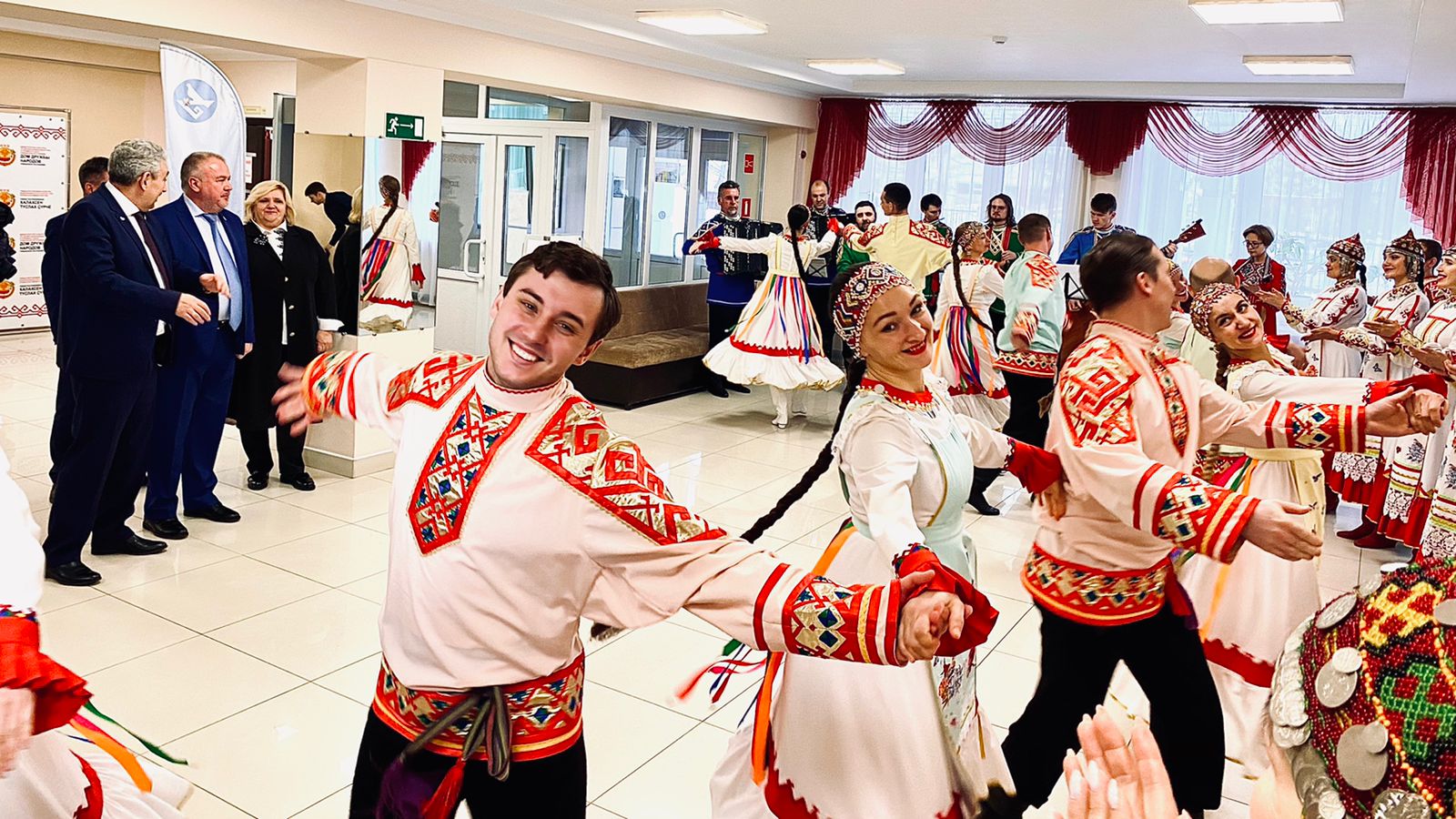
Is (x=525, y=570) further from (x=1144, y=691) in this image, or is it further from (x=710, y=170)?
(x=710, y=170)

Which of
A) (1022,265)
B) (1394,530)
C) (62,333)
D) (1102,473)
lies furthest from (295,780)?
(1394,530)

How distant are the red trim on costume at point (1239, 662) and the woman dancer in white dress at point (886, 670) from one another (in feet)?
4.07

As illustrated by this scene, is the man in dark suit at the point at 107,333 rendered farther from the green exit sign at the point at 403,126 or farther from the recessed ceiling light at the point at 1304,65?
the recessed ceiling light at the point at 1304,65

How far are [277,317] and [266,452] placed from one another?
68 cm

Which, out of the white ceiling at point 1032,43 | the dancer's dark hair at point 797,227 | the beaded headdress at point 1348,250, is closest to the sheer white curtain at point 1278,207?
the white ceiling at point 1032,43

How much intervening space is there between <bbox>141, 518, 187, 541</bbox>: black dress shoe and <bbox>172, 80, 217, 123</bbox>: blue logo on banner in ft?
6.00

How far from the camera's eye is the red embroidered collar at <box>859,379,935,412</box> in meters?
2.58

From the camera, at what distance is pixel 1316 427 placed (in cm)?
278

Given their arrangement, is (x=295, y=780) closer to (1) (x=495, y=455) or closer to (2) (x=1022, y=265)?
(1) (x=495, y=455)

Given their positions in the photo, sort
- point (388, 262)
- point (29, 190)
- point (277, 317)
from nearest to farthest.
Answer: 1. point (277, 317)
2. point (388, 262)
3. point (29, 190)

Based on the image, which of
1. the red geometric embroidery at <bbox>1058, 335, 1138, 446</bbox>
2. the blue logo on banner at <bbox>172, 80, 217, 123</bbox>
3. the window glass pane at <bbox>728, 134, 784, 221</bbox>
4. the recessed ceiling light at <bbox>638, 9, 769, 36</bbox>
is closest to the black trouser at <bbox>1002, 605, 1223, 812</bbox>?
the red geometric embroidery at <bbox>1058, 335, 1138, 446</bbox>

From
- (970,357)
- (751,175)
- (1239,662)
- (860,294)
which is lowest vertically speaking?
(1239,662)

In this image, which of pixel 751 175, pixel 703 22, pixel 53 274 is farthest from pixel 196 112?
pixel 751 175

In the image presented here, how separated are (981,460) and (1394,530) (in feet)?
13.8
